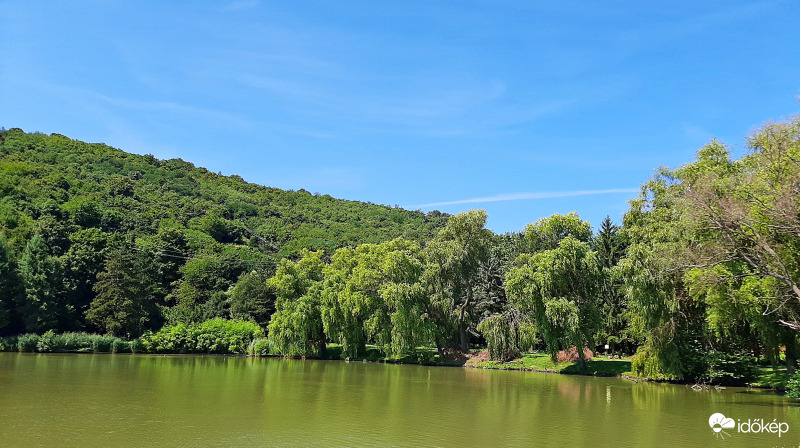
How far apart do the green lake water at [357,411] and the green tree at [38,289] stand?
21185mm

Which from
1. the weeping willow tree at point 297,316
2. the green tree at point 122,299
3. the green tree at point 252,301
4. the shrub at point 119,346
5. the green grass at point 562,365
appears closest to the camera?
the green grass at point 562,365

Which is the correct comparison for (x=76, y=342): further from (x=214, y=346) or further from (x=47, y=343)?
(x=214, y=346)

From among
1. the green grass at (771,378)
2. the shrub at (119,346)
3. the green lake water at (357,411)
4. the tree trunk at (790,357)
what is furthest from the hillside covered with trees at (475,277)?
the green lake water at (357,411)

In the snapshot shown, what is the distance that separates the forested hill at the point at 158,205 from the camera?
65000 mm

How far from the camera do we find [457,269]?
40.4m

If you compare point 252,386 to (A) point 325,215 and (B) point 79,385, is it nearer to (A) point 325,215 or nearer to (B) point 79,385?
(B) point 79,385

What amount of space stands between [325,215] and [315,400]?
92.7 meters

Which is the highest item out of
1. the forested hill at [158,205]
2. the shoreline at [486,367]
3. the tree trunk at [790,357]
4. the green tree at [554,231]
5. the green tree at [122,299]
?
the forested hill at [158,205]

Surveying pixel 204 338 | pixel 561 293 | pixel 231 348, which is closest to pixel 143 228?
pixel 204 338

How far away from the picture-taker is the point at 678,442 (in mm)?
13359

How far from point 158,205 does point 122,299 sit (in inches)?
1711

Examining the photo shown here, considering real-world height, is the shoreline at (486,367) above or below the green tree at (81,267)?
below

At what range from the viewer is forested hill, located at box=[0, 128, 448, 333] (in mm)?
49688

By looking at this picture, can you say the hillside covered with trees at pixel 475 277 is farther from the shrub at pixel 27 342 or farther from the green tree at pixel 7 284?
the shrub at pixel 27 342
